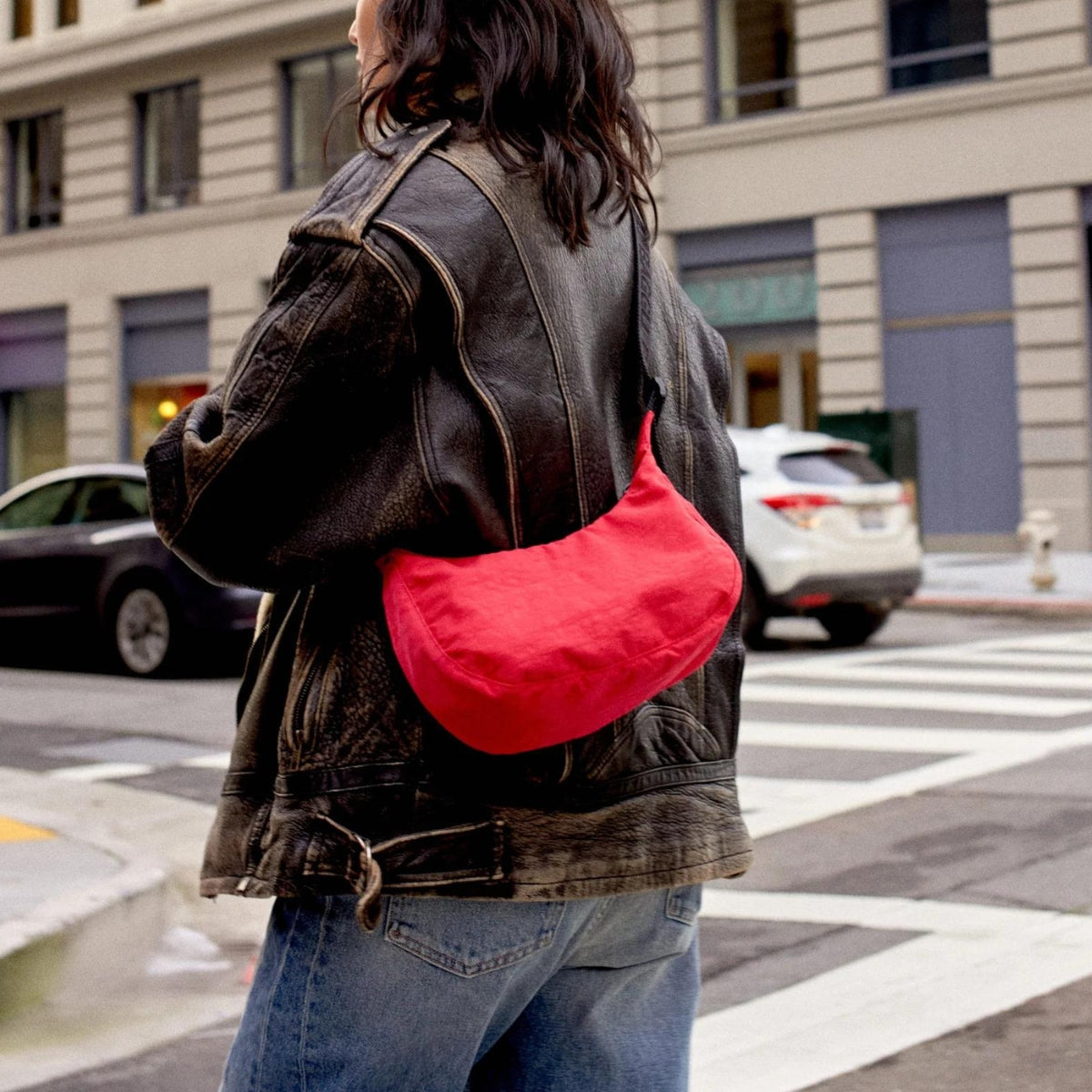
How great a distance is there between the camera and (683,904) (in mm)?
1743

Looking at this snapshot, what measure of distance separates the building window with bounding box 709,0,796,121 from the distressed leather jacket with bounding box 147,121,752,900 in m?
20.9

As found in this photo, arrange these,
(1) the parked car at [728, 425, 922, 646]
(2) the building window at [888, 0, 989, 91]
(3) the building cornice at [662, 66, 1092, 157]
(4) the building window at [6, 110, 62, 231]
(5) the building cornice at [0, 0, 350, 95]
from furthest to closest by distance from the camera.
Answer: (4) the building window at [6, 110, 62, 231] < (5) the building cornice at [0, 0, 350, 95] < (2) the building window at [888, 0, 989, 91] < (3) the building cornice at [662, 66, 1092, 157] < (1) the parked car at [728, 425, 922, 646]

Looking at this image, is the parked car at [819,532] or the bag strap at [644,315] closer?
the bag strap at [644,315]

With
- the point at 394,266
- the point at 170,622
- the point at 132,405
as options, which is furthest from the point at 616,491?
the point at 132,405

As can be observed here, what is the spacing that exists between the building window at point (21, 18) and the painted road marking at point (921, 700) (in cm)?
2300

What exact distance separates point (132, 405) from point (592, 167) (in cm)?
2663

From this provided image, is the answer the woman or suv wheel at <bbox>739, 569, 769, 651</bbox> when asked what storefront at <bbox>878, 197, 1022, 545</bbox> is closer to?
suv wheel at <bbox>739, 569, 769, 651</bbox>

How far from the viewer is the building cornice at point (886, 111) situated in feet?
63.1

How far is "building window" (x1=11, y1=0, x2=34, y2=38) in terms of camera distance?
28484 mm

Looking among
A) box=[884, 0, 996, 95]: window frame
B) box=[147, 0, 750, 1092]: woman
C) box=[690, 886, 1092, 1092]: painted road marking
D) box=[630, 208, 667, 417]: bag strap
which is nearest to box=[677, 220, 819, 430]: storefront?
box=[884, 0, 996, 95]: window frame

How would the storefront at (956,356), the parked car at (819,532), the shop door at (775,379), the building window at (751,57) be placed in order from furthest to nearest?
the building window at (751,57) → the shop door at (775,379) → the storefront at (956,356) → the parked car at (819,532)

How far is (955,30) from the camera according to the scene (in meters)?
20.3

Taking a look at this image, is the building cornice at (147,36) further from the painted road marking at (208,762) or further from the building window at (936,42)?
the painted road marking at (208,762)

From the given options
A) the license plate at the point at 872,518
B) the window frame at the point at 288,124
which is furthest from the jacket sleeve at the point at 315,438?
the window frame at the point at 288,124
